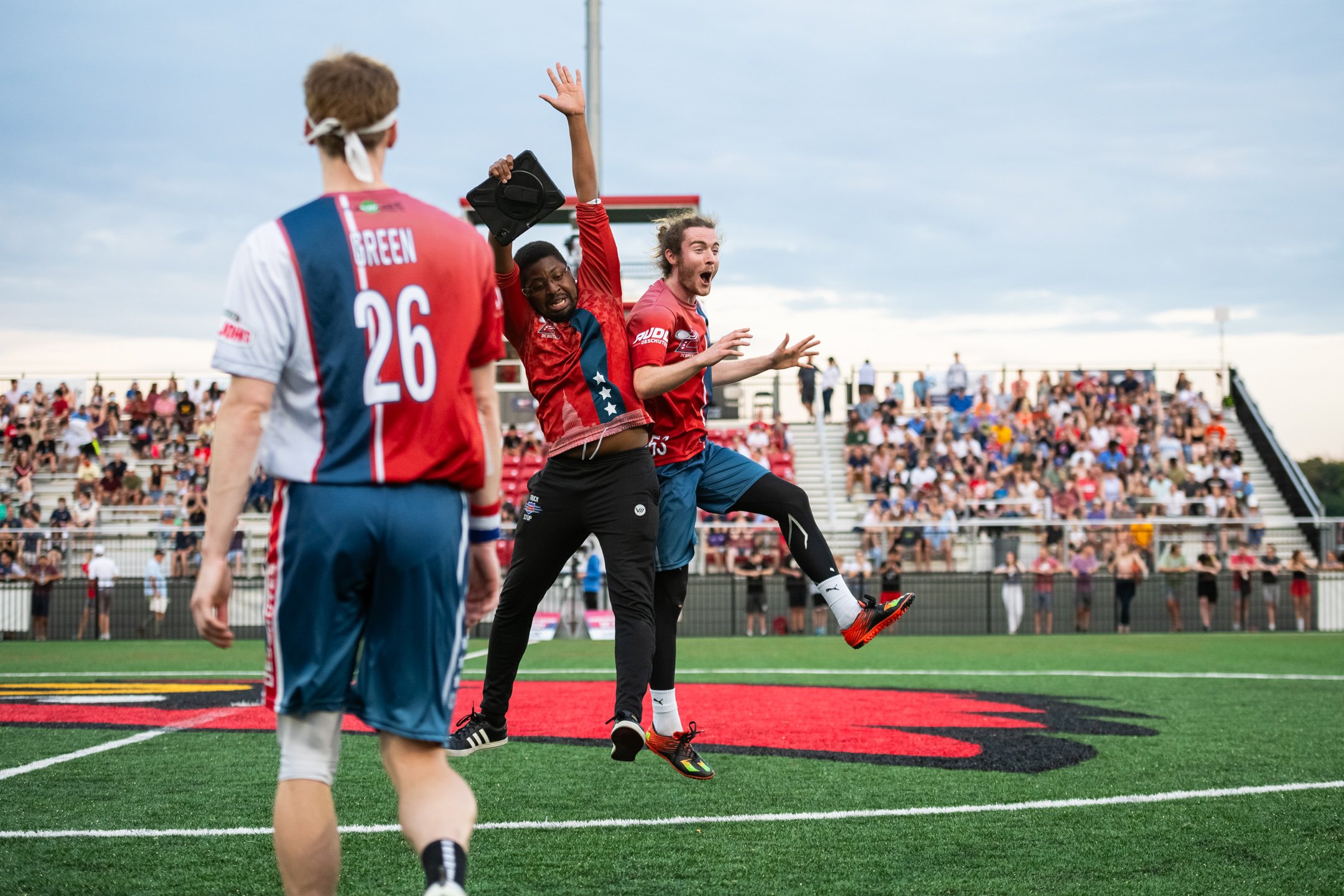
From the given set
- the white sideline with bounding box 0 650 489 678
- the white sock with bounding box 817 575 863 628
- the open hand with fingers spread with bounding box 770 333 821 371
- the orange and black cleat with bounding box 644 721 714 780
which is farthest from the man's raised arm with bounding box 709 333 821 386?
the white sideline with bounding box 0 650 489 678

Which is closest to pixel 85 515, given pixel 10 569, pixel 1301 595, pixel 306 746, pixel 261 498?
pixel 10 569

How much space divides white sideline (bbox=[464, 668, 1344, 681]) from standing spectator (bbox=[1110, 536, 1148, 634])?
27.7ft

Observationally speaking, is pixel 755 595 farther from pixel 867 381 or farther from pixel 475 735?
pixel 475 735

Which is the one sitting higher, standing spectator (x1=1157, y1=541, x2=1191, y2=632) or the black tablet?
the black tablet

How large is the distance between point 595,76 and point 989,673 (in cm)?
966

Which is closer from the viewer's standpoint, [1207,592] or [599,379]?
[599,379]

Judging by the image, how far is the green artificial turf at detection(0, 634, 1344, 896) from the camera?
13.7 feet

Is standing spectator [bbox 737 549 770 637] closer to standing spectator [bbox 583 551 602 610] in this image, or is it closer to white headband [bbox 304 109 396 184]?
standing spectator [bbox 583 551 602 610]

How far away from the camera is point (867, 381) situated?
29844 mm

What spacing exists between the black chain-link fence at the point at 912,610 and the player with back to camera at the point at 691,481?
1407 cm

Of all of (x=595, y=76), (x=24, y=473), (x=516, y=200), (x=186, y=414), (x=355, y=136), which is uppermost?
(x=595, y=76)

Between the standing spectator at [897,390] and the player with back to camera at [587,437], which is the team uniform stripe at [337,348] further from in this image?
the standing spectator at [897,390]

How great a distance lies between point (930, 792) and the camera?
18.7ft

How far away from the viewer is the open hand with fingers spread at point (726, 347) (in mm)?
5016
